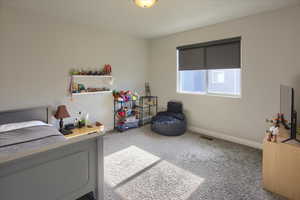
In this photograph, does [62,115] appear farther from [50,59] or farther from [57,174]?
[57,174]

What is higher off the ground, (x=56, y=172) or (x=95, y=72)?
(x=95, y=72)

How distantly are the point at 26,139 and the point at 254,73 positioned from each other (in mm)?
3630

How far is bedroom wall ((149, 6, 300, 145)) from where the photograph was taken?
262cm

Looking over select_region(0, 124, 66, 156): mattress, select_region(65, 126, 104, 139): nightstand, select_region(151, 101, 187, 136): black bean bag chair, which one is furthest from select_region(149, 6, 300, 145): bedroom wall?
select_region(0, 124, 66, 156): mattress

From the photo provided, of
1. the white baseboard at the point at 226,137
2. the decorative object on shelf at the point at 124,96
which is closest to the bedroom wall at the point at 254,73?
the white baseboard at the point at 226,137

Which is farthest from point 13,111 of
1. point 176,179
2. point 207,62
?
point 207,62

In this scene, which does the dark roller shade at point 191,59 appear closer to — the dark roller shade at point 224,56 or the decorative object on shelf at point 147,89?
the dark roller shade at point 224,56

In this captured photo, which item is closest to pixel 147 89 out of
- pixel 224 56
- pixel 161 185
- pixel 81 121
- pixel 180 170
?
pixel 81 121

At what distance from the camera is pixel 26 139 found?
1919 mm

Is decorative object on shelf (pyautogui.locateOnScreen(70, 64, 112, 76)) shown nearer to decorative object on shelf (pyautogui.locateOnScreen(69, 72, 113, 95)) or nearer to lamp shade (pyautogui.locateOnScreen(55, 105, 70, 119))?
decorative object on shelf (pyautogui.locateOnScreen(69, 72, 113, 95))

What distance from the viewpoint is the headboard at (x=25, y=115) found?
101 inches

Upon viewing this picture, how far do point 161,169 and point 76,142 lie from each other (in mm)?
1431

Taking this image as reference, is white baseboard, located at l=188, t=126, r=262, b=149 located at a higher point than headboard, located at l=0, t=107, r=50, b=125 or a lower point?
lower

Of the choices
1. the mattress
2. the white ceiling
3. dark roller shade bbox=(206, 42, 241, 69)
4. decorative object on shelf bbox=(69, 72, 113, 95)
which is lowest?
the mattress
